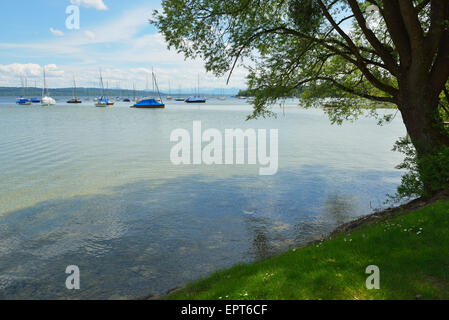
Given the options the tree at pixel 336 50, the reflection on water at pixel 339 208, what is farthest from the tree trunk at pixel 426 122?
the reflection on water at pixel 339 208

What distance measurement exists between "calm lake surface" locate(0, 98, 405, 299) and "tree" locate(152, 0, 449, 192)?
5.34 m

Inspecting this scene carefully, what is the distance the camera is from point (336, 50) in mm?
13969

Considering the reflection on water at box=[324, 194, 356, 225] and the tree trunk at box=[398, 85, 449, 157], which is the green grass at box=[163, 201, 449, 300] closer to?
the tree trunk at box=[398, 85, 449, 157]

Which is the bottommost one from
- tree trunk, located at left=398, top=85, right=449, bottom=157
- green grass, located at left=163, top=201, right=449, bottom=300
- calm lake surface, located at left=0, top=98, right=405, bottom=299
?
calm lake surface, located at left=0, top=98, right=405, bottom=299

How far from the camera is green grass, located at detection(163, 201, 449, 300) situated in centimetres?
619

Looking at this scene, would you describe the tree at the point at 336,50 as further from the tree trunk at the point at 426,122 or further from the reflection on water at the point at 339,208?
the reflection on water at the point at 339,208

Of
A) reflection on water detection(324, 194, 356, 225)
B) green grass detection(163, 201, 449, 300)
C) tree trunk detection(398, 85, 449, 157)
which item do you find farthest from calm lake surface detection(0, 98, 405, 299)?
tree trunk detection(398, 85, 449, 157)

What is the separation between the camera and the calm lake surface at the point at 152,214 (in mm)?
10266

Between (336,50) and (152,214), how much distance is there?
11.4m

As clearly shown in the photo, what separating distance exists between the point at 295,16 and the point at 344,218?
31.5 ft

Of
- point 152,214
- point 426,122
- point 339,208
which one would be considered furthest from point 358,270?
point 152,214

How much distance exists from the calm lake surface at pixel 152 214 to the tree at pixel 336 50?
534 centimetres
